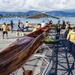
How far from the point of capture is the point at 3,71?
4.42 metres

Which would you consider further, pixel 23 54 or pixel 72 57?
pixel 72 57

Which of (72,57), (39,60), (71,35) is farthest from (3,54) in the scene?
(71,35)

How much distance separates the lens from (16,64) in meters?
4.99

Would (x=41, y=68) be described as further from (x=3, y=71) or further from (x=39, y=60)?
(x=3, y=71)

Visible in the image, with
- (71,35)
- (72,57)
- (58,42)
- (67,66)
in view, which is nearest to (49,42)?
(58,42)

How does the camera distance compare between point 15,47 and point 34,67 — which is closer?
point 15,47

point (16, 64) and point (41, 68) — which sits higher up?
point (16, 64)

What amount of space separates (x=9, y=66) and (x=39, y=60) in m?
7.44

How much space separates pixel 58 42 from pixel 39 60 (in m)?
6.56

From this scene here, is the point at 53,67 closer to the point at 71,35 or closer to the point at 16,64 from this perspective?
the point at 71,35

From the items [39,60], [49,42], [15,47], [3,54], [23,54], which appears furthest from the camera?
[49,42]

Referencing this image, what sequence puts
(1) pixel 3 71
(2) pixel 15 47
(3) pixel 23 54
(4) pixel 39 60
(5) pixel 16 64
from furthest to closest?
(4) pixel 39 60 → (2) pixel 15 47 → (3) pixel 23 54 → (5) pixel 16 64 → (1) pixel 3 71

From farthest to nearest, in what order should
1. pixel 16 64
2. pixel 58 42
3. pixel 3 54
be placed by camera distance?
pixel 58 42
pixel 3 54
pixel 16 64

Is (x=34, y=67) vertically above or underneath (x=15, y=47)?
underneath
